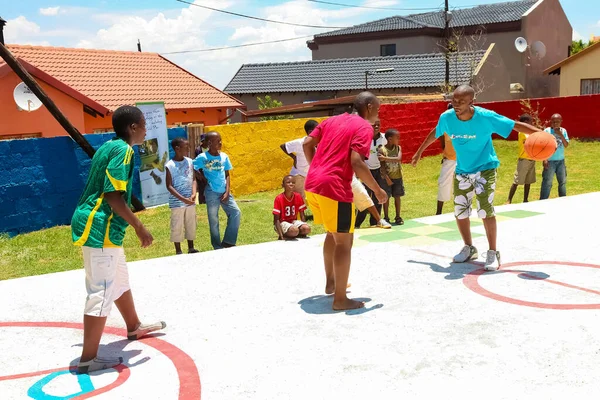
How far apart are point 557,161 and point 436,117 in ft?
34.9

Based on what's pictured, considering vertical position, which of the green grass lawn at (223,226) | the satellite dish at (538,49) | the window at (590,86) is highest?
the satellite dish at (538,49)

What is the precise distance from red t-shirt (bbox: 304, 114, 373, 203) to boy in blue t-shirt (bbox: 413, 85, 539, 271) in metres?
1.72

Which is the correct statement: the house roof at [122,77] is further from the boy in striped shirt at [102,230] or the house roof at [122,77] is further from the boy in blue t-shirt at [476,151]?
the boy in striped shirt at [102,230]

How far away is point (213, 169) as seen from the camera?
8820 mm

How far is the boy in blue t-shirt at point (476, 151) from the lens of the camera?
6.80 m

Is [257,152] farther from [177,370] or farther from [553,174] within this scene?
[177,370]

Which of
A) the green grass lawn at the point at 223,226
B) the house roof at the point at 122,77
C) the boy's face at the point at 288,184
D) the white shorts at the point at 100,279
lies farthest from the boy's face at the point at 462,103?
the house roof at the point at 122,77

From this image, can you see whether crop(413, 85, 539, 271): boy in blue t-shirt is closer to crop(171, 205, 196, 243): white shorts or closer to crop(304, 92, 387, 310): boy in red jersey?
crop(304, 92, 387, 310): boy in red jersey

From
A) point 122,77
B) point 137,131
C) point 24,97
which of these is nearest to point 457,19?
point 122,77

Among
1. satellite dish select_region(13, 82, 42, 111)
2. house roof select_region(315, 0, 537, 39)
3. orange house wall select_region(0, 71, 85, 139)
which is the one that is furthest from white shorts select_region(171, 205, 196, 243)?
house roof select_region(315, 0, 537, 39)

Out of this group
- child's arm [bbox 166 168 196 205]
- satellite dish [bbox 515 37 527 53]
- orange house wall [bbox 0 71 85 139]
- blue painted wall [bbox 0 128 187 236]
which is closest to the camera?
child's arm [bbox 166 168 196 205]

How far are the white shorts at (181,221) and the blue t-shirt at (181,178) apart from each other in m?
0.09

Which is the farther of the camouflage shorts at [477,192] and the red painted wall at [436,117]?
the red painted wall at [436,117]

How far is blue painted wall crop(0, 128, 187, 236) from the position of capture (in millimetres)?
11328
